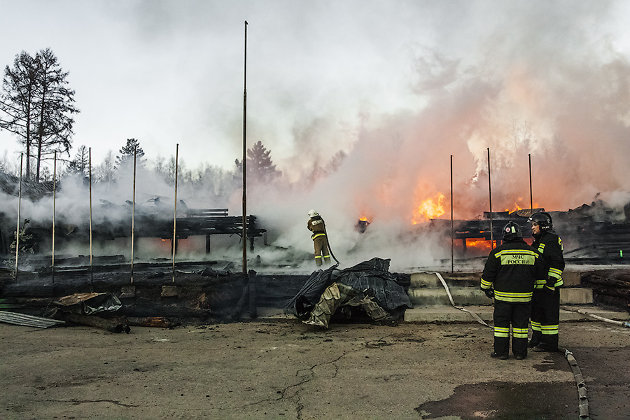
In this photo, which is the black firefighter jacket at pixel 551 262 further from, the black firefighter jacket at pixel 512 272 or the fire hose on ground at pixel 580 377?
the fire hose on ground at pixel 580 377

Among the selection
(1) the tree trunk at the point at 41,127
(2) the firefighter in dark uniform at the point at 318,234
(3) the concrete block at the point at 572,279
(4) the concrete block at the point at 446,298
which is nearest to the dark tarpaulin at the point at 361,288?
(4) the concrete block at the point at 446,298

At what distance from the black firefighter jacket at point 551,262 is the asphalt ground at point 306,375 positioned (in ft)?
2.92

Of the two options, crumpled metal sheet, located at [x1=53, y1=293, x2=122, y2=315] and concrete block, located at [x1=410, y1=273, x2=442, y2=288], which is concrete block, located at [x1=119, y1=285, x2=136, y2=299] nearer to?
crumpled metal sheet, located at [x1=53, y1=293, x2=122, y2=315]

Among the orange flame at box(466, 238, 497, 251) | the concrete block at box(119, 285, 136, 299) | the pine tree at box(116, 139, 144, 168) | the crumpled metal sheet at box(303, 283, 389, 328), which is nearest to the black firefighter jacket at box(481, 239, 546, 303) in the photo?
the crumpled metal sheet at box(303, 283, 389, 328)

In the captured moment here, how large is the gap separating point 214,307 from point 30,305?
366 cm

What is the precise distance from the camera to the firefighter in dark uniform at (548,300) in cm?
550

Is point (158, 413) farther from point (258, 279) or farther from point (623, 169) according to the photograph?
point (623, 169)

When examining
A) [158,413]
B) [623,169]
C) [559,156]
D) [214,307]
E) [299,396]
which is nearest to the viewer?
[158,413]

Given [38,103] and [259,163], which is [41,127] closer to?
[38,103]

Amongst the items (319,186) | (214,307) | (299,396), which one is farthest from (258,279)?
(319,186)

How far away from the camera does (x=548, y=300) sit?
5.56 metres

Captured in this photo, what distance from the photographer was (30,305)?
28.1 ft

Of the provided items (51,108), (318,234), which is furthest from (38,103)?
(318,234)

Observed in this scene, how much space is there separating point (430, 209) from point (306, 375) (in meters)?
16.2
